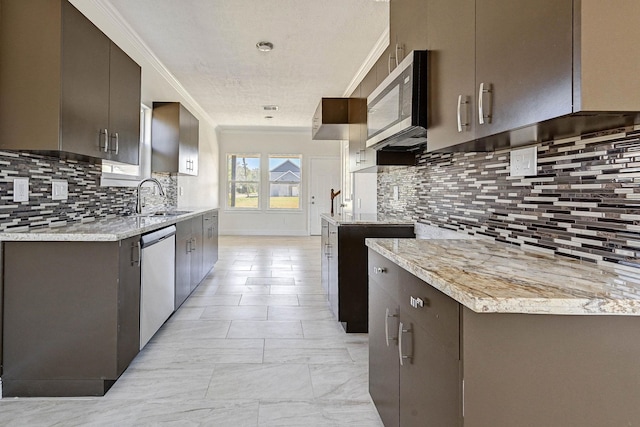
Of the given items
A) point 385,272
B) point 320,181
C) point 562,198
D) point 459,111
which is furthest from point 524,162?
point 320,181

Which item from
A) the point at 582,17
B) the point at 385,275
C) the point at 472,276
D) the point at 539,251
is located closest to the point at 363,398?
the point at 385,275

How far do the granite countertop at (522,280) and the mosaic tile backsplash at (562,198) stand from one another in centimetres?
8

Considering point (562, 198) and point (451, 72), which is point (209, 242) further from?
point (562, 198)

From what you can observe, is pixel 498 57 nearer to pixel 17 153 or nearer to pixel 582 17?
pixel 582 17

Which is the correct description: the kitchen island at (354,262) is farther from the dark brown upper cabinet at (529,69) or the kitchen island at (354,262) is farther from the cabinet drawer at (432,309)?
the cabinet drawer at (432,309)

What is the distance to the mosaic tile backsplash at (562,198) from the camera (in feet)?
3.84

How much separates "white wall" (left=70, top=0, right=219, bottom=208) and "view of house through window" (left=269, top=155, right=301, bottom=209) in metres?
1.34

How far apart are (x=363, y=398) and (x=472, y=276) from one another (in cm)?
A: 125

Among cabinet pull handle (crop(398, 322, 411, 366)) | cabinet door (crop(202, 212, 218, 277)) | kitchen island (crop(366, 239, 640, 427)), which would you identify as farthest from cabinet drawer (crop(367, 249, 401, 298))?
cabinet door (crop(202, 212, 218, 277))

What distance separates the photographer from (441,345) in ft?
3.50

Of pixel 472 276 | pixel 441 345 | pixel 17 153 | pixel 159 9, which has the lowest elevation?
pixel 441 345

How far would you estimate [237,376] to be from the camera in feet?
7.53

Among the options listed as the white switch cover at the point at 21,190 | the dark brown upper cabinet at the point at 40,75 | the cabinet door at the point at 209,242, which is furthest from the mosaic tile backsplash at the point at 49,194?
the cabinet door at the point at 209,242

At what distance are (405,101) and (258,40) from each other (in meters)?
2.48
